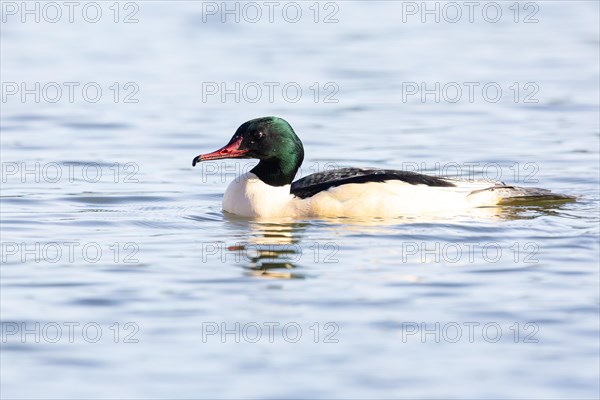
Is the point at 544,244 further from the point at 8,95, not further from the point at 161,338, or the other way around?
the point at 8,95

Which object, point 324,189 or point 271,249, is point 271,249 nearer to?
point 271,249

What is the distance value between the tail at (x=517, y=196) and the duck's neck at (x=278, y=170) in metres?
1.88

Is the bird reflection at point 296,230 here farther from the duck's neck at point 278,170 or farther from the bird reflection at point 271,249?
the duck's neck at point 278,170

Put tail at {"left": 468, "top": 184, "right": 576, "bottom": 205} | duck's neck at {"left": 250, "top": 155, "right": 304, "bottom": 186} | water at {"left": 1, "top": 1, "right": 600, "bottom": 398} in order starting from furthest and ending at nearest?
1. tail at {"left": 468, "top": 184, "right": 576, "bottom": 205}
2. duck's neck at {"left": 250, "top": 155, "right": 304, "bottom": 186}
3. water at {"left": 1, "top": 1, "right": 600, "bottom": 398}

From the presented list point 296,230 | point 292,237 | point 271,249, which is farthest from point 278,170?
point 271,249

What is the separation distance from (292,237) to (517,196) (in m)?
2.71

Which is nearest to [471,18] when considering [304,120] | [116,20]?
[116,20]

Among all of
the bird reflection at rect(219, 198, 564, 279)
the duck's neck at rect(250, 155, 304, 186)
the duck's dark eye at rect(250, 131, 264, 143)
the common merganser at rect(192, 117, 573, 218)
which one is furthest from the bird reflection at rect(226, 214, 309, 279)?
the duck's dark eye at rect(250, 131, 264, 143)

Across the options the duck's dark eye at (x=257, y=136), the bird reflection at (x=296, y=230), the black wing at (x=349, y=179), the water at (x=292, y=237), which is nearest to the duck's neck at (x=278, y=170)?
the black wing at (x=349, y=179)

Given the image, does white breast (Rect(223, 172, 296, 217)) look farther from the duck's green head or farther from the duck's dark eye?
the duck's dark eye

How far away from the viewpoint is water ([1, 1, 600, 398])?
9336 millimetres

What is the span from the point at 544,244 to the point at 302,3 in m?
19.7

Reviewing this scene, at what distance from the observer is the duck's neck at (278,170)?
48.0ft

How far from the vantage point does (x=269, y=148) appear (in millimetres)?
14531
